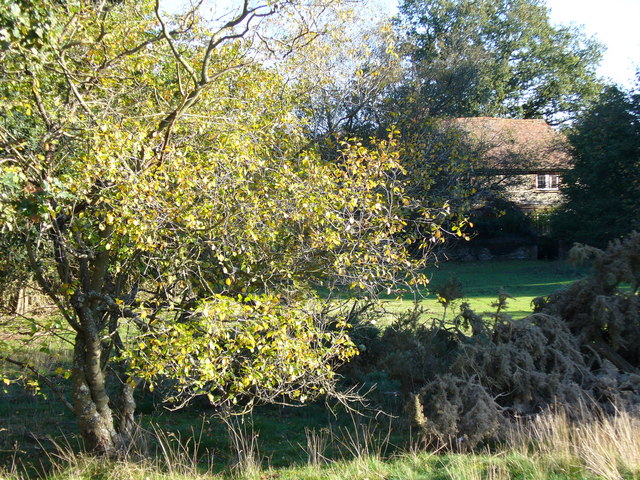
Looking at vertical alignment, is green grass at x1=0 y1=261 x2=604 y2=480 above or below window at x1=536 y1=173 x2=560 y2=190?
below

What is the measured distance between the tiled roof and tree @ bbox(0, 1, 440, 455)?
59.3ft

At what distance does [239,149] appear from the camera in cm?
601

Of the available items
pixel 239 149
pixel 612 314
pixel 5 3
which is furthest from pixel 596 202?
pixel 5 3

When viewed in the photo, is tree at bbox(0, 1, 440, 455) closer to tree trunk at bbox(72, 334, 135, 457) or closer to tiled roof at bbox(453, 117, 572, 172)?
tree trunk at bbox(72, 334, 135, 457)

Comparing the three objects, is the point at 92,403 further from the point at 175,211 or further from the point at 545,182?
the point at 545,182

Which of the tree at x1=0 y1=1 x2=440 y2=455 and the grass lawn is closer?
the tree at x1=0 y1=1 x2=440 y2=455

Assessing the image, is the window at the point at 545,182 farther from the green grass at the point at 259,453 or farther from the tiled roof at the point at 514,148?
the green grass at the point at 259,453

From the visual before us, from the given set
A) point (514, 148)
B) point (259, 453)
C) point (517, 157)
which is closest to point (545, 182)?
point (514, 148)

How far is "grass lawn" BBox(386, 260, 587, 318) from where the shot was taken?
16.1 metres

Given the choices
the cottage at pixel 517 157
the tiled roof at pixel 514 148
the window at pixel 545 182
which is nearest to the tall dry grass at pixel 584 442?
the cottage at pixel 517 157

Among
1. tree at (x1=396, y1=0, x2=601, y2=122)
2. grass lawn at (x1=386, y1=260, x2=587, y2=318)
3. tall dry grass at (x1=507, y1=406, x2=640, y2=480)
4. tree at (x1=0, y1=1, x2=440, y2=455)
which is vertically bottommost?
tall dry grass at (x1=507, y1=406, x2=640, y2=480)

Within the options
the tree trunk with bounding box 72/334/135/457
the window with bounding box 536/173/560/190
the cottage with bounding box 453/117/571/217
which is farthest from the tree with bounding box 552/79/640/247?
the tree trunk with bounding box 72/334/135/457

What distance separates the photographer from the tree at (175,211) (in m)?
5.46

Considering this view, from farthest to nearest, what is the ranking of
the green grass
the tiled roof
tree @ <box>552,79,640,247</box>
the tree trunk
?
the tiled roof, tree @ <box>552,79,640,247</box>, the tree trunk, the green grass
